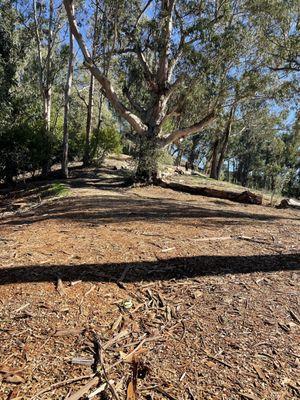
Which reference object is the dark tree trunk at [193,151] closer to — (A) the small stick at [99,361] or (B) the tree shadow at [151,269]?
(B) the tree shadow at [151,269]

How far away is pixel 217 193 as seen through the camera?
11.9 meters

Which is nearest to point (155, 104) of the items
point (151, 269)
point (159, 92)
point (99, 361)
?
point (159, 92)

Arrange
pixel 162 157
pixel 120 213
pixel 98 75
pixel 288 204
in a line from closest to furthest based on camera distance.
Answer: pixel 120 213, pixel 288 204, pixel 98 75, pixel 162 157

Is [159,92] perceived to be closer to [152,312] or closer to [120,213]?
[120,213]

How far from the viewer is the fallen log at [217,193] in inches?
450

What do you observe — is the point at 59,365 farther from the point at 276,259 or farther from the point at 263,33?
the point at 263,33

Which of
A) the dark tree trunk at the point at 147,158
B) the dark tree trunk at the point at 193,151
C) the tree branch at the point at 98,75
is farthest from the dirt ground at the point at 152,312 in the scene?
the dark tree trunk at the point at 193,151

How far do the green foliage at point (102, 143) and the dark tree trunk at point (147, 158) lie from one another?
647 centimetres

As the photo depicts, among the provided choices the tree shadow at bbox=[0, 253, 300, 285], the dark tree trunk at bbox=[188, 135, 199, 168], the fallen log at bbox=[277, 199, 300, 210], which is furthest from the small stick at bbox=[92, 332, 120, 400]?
the dark tree trunk at bbox=[188, 135, 199, 168]

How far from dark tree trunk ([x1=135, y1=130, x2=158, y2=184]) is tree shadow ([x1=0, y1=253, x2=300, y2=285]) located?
8.70 metres

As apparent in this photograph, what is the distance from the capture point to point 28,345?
2.69m

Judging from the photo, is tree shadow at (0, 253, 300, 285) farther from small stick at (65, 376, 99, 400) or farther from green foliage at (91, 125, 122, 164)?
green foliage at (91, 125, 122, 164)

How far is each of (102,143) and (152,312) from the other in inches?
688

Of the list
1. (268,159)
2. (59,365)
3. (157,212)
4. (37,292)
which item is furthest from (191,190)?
(268,159)
